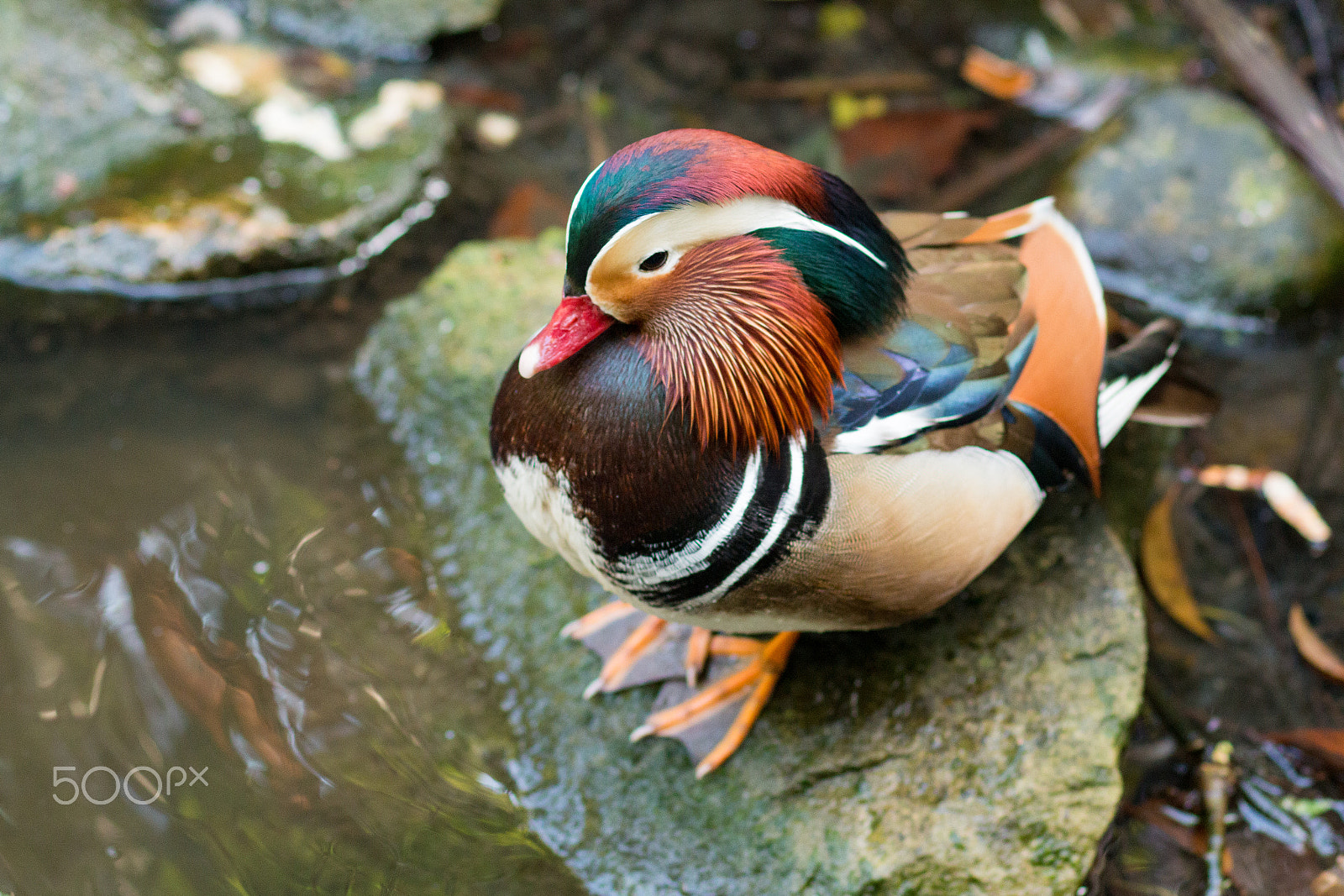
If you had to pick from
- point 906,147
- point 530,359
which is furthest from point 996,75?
point 530,359

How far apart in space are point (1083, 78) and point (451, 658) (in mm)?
3482

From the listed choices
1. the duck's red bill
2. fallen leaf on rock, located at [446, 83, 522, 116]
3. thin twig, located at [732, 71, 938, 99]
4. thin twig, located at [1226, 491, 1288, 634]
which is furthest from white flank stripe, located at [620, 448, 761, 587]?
thin twig, located at [732, 71, 938, 99]

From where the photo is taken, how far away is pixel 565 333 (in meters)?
1.76

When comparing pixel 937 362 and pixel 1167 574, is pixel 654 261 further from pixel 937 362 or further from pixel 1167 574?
pixel 1167 574

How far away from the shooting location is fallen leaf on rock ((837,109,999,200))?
13.1ft

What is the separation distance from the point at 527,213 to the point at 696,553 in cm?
225

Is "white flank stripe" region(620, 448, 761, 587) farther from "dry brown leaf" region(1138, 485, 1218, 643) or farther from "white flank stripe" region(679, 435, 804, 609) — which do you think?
"dry brown leaf" region(1138, 485, 1218, 643)

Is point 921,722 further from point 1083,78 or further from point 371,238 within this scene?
point 1083,78

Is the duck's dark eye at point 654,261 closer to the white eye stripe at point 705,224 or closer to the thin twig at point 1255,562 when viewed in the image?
the white eye stripe at point 705,224

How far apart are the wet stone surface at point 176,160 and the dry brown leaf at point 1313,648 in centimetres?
309

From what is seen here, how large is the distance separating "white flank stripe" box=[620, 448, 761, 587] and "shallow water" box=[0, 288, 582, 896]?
0.76m

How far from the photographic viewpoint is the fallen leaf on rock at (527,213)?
374cm

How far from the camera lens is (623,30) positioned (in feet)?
14.6
